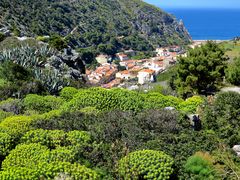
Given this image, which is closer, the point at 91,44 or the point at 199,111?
the point at 199,111

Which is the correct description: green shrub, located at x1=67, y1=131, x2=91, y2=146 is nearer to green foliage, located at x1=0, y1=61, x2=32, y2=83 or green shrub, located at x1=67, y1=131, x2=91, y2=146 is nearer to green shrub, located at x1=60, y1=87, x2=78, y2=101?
green shrub, located at x1=60, y1=87, x2=78, y2=101

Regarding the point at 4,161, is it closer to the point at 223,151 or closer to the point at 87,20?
the point at 223,151

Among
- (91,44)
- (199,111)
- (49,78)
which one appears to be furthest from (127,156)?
(91,44)

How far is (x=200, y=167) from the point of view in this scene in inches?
263

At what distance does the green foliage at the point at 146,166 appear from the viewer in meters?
6.32

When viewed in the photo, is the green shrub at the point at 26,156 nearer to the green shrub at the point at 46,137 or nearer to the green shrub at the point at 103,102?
the green shrub at the point at 46,137

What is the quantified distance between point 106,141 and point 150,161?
157cm

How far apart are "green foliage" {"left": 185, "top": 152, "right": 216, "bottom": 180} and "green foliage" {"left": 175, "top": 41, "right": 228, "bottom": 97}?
482 inches

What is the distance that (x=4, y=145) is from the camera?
7.05 m

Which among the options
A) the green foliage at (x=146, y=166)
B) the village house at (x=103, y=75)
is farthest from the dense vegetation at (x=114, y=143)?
the village house at (x=103, y=75)

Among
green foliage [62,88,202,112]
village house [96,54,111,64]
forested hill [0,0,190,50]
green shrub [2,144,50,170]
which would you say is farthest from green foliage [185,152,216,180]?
village house [96,54,111,64]

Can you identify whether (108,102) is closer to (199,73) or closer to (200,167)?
(200,167)

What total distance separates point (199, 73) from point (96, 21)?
90392 mm

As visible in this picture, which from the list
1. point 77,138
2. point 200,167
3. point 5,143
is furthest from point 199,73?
point 5,143
